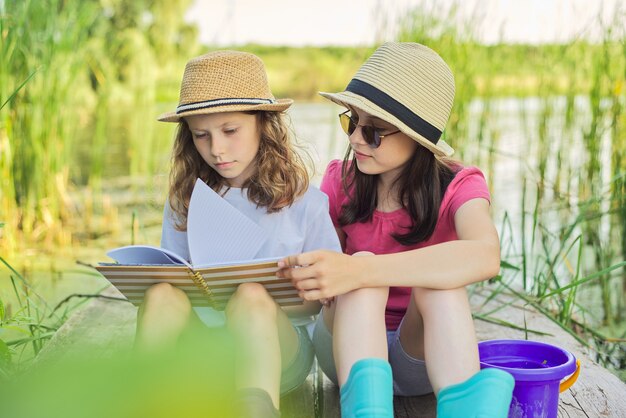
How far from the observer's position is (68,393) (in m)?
0.32

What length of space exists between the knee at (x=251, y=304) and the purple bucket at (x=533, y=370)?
0.45 m

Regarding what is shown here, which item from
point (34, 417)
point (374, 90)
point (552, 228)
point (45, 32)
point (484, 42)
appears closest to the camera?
point (34, 417)

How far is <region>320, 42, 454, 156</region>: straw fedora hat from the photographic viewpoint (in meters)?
1.76

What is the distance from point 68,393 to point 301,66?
972 centimetres

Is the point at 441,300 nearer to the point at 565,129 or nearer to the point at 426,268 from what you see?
the point at 426,268

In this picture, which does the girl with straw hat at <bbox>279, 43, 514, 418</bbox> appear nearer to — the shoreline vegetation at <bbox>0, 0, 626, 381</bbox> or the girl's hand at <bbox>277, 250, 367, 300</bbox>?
the girl's hand at <bbox>277, 250, 367, 300</bbox>

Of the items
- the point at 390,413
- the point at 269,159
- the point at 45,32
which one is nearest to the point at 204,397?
the point at 390,413

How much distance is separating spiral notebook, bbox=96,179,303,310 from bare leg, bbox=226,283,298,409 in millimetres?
36

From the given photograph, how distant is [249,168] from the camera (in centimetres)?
198

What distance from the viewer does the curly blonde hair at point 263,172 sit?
6.28 ft

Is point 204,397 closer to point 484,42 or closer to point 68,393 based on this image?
point 68,393

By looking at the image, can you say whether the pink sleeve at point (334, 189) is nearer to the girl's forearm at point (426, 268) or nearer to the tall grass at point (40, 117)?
the girl's forearm at point (426, 268)

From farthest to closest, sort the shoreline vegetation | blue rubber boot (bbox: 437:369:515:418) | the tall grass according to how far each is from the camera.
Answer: the tall grass → the shoreline vegetation → blue rubber boot (bbox: 437:369:515:418)

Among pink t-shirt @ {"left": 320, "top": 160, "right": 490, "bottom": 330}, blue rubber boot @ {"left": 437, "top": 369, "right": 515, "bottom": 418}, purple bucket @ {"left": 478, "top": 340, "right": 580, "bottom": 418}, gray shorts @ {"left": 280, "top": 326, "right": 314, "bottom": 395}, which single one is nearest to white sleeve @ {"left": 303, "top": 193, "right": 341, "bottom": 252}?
pink t-shirt @ {"left": 320, "top": 160, "right": 490, "bottom": 330}
